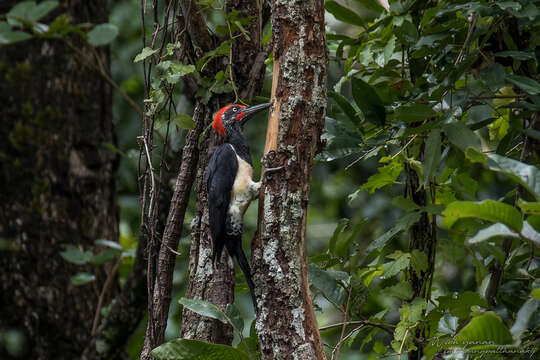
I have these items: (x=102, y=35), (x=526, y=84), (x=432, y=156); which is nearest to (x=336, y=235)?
(x=432, y=156)

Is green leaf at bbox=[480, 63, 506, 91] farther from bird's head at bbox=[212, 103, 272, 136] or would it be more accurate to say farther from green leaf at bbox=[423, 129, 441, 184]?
bird's head at bbox=[212, 103, 272, 136]

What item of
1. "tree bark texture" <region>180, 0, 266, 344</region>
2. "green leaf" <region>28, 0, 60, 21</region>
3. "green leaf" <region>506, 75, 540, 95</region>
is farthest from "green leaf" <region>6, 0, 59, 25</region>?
"green leaf" <region>506, 75, 540, 95</region>

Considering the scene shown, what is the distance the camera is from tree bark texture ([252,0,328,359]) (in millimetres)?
1748

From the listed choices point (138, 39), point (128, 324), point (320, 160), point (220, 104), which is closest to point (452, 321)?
point (320, 160)

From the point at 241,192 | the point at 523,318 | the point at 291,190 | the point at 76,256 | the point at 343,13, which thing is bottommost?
the point at 76,256

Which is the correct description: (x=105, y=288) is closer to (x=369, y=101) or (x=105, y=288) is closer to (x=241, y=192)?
A: (x=241, y=192)

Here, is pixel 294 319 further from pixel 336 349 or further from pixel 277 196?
pixel 277 196

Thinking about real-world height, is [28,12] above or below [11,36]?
above

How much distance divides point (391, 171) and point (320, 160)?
265mm

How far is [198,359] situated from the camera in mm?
1737

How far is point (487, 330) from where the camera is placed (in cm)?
138

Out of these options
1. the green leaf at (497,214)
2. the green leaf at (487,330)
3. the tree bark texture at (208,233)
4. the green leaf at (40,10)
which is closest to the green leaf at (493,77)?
the green leaf at (497,214)

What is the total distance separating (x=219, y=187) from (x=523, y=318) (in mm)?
1287

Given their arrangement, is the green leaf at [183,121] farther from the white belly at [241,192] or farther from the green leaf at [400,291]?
the green leaf at [400,291]
